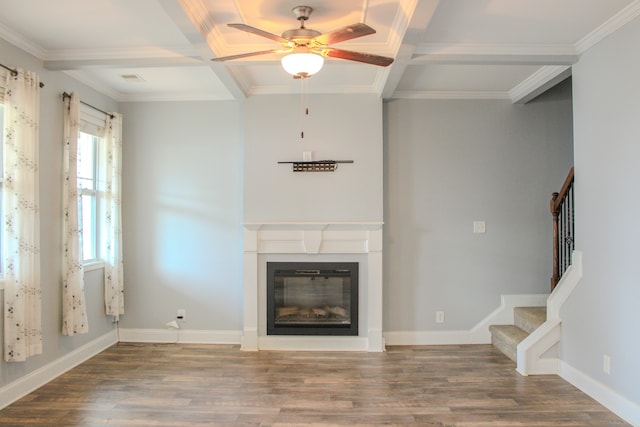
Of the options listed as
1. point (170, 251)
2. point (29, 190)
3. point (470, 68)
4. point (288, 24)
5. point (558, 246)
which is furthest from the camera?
point (170, 251)

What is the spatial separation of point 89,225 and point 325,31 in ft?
10.0

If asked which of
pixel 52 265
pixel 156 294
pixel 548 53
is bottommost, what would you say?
pixel 156 294

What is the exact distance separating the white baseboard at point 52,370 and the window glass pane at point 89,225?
88cm

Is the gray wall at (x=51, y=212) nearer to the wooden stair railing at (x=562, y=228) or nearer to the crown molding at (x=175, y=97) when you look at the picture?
the crown molding at (x=175, y=97)


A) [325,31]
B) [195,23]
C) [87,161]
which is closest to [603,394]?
[325,31]

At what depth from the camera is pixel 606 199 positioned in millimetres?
2934

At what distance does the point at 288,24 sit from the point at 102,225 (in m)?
2.85

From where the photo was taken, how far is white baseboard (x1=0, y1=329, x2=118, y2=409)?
116 inches

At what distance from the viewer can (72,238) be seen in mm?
3498

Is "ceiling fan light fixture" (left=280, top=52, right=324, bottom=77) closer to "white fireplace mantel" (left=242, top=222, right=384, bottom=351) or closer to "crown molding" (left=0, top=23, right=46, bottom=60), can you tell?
"white fireplace mantel" (left=242, top=222, right=384, bottom=351)

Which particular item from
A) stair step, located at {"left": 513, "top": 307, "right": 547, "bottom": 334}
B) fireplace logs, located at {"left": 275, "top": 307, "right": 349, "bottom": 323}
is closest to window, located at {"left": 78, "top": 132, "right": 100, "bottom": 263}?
fireplace logs, located at {"left": 275, "top": 307, "right": 349, "bottom": 323}

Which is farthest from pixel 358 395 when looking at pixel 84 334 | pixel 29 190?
pixel 29 190

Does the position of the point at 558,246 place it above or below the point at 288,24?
below

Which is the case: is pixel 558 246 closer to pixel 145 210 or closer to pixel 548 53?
pixel 548 53
